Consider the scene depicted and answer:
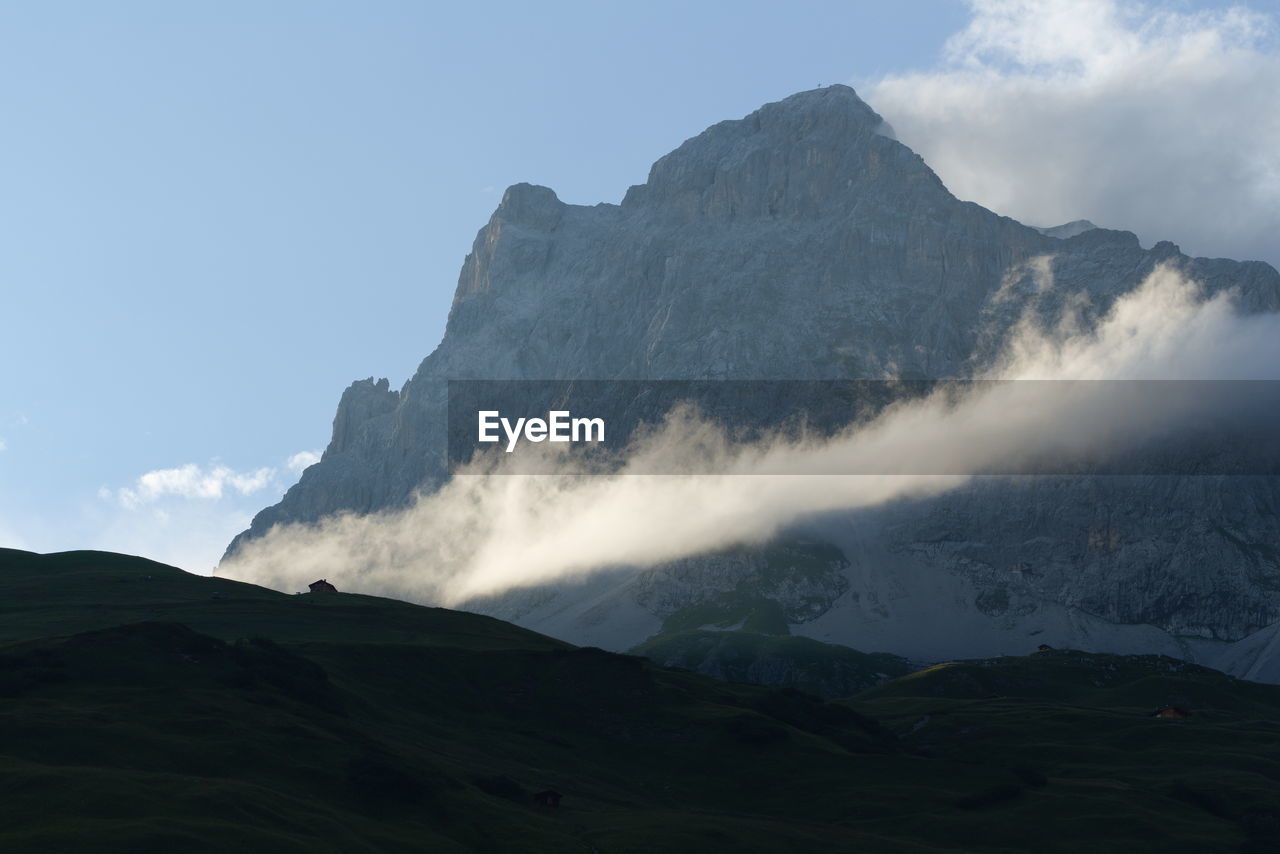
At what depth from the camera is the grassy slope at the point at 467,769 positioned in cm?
10675

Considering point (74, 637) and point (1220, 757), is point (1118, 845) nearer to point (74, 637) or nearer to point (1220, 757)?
point (1220, 757)

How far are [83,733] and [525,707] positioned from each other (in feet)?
239

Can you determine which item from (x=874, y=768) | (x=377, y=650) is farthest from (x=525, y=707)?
(x=874, y=768)

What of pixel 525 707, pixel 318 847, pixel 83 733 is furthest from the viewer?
pixel 525 707

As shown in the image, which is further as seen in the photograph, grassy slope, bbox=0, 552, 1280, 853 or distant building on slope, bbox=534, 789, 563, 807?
distant building on slope, bbox=534, 789, 563, 807

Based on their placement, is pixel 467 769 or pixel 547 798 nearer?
pixel 547 798

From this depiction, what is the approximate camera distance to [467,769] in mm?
143375

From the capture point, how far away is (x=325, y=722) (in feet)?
472

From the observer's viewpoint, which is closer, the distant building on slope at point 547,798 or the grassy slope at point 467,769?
the grassy slope at point 467,769

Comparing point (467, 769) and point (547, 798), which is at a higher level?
point (467, 769)

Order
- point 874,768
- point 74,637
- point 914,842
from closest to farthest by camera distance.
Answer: point 914,842 → point 74,637 → point 874,768

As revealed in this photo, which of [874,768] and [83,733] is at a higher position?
[83,733]

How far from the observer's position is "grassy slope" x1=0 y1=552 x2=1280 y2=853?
10675 centimetres

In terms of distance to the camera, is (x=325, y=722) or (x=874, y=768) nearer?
(x=325, y=722)
